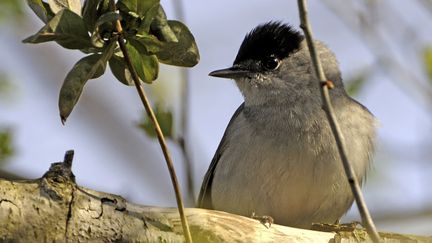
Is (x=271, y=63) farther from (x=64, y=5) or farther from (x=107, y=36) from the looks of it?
(x=64, y=5)

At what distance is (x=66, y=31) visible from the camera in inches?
121

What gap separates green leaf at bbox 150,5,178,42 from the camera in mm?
3297

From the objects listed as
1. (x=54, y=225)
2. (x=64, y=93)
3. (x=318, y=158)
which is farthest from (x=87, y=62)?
(x=318, y=158)

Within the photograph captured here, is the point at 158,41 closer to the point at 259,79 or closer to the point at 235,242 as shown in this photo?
the point at 235,242

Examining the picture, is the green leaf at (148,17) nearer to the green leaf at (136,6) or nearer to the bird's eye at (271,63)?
the green leaf at (136,6)

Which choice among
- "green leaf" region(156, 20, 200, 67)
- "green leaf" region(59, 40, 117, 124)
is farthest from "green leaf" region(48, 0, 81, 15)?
"green leaf" region(156, 20, 200, 67)

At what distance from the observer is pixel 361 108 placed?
6242mm

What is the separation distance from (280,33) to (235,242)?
306 cm

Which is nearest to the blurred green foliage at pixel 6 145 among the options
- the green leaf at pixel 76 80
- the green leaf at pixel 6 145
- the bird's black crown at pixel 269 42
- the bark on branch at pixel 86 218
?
the green leaf at pixel 6 145

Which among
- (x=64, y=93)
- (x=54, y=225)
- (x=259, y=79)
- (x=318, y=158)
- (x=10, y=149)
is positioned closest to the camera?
(x=64, y=93)

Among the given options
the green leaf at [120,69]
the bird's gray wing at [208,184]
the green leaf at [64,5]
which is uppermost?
the bird's gray wing at [208,184]

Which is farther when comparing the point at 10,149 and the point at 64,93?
the point at 10,149

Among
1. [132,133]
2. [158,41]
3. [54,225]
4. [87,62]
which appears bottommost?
[54,225]

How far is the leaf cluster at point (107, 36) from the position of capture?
3.08 metres
